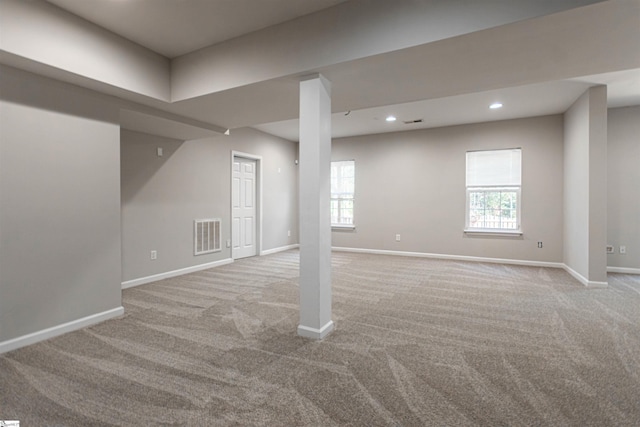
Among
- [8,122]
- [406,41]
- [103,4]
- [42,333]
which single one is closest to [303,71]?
[406,41]

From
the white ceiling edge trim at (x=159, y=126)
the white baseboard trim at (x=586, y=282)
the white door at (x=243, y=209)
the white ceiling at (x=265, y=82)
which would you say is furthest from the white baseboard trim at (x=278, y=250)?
the white baseboard trim at (x=586, y=282)

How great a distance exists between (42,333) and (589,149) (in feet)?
21.0

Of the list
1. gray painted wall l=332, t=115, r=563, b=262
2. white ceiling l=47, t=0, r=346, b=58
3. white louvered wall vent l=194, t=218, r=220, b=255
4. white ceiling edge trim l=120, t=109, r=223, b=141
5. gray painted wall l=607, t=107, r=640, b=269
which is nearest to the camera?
white ceiling l=47, t=0, r=346, b=58

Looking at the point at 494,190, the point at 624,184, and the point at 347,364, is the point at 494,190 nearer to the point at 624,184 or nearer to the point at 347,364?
the point at 624,184

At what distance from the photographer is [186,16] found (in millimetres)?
2543

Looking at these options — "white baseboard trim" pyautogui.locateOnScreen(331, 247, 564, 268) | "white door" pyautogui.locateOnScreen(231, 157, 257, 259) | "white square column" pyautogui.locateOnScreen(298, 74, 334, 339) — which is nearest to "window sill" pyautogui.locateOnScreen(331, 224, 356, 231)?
"white baseboard trim" pyautogui.locateOnScreen(331, 247, 564, 268)

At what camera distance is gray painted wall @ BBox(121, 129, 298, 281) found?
4.29 metres

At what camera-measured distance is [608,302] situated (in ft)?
11.7

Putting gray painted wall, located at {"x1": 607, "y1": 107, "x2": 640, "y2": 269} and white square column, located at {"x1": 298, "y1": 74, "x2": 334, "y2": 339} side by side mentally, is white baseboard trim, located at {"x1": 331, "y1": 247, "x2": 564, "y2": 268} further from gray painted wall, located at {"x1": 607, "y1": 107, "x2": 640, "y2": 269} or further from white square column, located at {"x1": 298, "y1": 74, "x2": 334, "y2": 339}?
Answer: white square column, located at {"x1": 298, "y1": 74, "x2": 334, "y2": 339}

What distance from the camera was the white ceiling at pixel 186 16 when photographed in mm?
2385

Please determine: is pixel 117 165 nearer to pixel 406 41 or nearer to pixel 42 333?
pixel 42 333

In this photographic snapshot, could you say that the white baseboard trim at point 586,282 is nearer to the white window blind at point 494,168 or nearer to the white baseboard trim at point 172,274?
the white window blind at point 494,168

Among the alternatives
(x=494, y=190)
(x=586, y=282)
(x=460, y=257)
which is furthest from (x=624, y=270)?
(x=460, y=257)

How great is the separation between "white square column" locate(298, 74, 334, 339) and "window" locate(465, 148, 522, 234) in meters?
4.53
